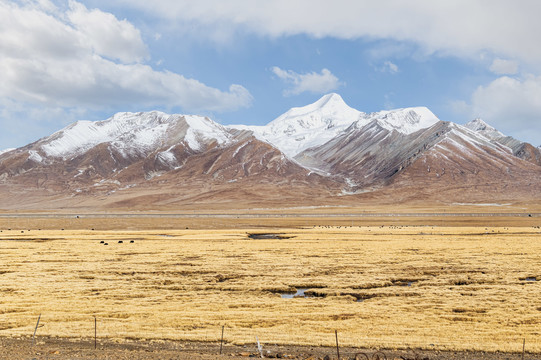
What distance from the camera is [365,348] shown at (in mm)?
18891

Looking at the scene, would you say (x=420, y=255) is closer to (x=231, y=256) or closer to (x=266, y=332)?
(x=231, y=256)

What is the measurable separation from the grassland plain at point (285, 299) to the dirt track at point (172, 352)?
25.5 inches

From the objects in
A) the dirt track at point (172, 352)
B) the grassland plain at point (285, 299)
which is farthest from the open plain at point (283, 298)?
the dirt track at point (172, 352)

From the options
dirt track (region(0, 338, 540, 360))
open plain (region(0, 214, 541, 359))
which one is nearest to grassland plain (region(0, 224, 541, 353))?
open plain (region(0, 214, 541, 359))

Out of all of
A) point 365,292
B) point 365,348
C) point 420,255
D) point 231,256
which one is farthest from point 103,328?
point 420,255

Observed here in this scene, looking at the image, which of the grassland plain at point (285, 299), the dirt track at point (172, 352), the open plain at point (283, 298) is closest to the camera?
the dirt track at point (172, 352)

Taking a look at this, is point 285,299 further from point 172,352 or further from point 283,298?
point 172,352

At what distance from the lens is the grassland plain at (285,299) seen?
68.3 feet

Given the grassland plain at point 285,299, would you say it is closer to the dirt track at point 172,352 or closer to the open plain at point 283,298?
the open plain at point 283,298

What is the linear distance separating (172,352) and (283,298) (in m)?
11.6

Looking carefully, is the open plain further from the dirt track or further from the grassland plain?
the dirt track

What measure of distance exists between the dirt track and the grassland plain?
65 cm

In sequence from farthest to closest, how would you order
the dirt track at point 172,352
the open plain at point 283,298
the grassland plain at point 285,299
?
1. the grassland plain at point 285,299
2. the open plain at point 283,298
3. the dirt track at point 172,352

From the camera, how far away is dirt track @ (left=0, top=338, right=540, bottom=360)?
683 inches
